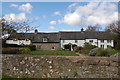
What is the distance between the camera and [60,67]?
5469mm

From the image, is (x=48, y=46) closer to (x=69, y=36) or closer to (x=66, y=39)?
(x=66, y=39)

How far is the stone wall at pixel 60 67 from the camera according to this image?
5.36 m

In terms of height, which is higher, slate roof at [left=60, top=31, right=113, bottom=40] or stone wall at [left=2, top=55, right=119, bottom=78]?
slate roof at [left=60, top=31, right=113, bottom=40]

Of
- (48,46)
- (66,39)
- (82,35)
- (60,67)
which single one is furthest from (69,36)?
(60,67)

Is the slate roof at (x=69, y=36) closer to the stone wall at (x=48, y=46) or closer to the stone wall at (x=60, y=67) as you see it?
the stone wall at (x=48, y=46)

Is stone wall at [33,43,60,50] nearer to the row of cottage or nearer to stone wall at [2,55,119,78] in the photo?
the row of cottage

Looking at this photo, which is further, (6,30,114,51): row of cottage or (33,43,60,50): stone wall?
(6,30,114,51): row of cottage

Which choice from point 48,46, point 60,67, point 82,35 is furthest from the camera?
point 82,35

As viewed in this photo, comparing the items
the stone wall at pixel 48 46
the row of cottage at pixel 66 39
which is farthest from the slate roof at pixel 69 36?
the stone wall at pixel 48 46

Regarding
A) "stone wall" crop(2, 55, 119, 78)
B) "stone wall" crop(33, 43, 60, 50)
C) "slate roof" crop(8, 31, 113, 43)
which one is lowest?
"stone wall" crop(33, 43, 60, 50)

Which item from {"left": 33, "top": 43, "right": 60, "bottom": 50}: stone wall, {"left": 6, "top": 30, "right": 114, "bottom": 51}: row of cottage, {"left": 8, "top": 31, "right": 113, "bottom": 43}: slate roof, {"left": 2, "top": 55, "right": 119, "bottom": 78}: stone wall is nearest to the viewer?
{"left": 2, "top": 55, "right": 119, "bottom": 78}: stone wall

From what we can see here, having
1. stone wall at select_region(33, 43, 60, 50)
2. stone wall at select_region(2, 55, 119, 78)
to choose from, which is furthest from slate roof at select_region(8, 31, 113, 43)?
stone wall at select_region(2, 55, 119, 78)

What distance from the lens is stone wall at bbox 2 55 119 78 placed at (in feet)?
17.6

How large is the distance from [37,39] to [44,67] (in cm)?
3915
